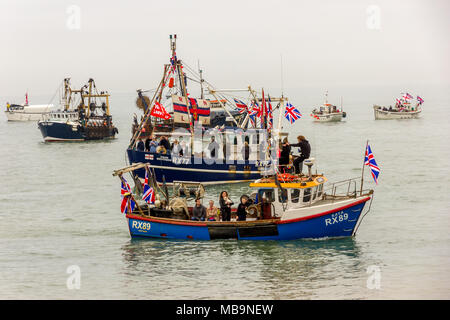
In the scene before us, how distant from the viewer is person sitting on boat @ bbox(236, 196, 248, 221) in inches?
1041

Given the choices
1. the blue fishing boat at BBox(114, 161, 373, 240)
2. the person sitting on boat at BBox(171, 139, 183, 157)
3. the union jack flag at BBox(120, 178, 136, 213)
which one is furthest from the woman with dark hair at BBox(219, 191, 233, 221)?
the person sitting on boat at BBox(171, 139, 183, 157)

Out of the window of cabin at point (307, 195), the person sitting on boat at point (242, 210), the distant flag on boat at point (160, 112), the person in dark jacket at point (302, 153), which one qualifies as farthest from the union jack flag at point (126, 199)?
the distant flag on boat at point (160, 112)

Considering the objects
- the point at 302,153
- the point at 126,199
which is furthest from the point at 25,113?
the point at 302,153

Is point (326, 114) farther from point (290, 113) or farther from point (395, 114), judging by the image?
point (290, 113)

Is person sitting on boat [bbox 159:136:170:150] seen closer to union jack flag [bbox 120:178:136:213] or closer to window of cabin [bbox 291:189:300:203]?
union jack flag [bbox 120:178:136:213]

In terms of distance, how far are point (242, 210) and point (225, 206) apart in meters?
0.73

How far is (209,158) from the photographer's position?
1722 inches

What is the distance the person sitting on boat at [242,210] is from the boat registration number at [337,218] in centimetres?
335

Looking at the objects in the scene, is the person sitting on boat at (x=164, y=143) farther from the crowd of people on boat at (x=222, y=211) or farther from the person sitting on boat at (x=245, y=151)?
the crowd of people on boat at (x=222, y=211)

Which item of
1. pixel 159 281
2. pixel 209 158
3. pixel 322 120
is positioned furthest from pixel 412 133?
pixel 159 281

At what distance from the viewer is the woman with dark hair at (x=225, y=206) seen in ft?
86.9

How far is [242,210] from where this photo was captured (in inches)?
1042

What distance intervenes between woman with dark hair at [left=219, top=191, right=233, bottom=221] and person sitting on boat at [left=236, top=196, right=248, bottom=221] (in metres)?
0.42
